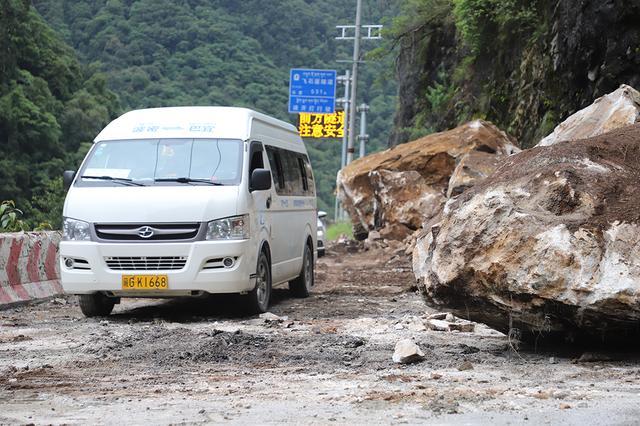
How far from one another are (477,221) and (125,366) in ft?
9.18

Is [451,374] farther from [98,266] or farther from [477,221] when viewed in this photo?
[98,266]

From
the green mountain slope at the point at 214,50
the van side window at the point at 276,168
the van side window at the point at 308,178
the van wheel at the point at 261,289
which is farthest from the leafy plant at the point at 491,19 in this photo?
the green mountain slope at the point at 214,50

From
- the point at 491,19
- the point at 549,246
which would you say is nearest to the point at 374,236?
the point at 491,19

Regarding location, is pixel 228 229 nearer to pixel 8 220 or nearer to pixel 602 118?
pixel 602 118

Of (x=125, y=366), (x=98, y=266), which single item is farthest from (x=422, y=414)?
(x=98, y=266)

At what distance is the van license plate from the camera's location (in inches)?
412

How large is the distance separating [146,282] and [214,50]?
191 ft

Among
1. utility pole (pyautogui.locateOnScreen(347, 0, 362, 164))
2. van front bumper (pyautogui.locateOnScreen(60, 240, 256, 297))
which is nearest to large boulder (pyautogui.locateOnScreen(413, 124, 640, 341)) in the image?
van front bumper (pyautogui.locateOnScreen(60, 240, 256, 297))

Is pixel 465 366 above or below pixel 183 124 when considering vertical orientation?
below

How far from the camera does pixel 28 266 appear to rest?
1295cm

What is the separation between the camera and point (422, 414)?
560cm

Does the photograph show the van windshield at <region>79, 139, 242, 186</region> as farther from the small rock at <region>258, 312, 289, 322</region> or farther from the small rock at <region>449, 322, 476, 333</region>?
the small rock at <region>449, 322, 476, 333</region>

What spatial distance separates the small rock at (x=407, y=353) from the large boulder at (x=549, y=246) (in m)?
0.46

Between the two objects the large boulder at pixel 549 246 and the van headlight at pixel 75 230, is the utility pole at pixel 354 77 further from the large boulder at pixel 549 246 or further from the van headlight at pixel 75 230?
the large boulder at pixel 549 246
